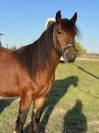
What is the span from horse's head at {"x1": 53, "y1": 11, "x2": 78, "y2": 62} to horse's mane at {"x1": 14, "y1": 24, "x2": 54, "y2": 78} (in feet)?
0.71

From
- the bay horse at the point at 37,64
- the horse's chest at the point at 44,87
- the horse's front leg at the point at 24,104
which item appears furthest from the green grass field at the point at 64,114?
the horse's chest at the point at 44,87

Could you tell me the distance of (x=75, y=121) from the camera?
8336 mm

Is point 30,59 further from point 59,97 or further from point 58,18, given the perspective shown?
point 59,97

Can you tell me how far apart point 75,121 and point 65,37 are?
10.2 feet

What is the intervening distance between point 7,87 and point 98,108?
431 cm

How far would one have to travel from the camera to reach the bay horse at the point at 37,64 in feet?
19.2

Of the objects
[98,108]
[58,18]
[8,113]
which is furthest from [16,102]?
[58,18]

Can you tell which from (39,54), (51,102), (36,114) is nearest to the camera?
(39,54)

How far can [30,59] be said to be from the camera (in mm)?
6379

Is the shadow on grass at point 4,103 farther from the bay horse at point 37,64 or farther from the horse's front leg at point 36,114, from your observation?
the bay horse at point 37,64

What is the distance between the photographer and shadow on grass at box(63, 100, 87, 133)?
25.1ft

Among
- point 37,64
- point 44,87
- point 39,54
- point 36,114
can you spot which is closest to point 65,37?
point 39,54

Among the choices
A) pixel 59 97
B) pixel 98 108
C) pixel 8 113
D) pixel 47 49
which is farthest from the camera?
pixel 59 97

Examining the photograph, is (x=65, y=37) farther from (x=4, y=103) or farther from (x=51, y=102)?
(x=51, y=102)
